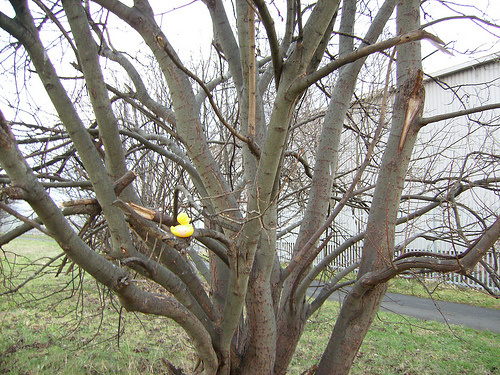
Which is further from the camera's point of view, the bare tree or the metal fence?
the metal fence

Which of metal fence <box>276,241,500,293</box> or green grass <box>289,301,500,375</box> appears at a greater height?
metal fence <box>276,241,500,293</box>

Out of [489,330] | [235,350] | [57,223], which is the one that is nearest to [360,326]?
[235,350]

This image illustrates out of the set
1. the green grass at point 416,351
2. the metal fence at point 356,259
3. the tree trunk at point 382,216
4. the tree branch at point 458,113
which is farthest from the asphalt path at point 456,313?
the tree branch at point 458,113

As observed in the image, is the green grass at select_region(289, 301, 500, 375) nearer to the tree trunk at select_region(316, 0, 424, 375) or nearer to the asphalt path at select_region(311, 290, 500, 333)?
the asphalt path at select_region(311, 290, 500, 333)

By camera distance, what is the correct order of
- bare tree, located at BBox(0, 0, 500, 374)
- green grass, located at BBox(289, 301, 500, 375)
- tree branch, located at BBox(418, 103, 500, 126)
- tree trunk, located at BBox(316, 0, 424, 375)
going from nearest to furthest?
bare tree, located at BBox(0, 0, 500, 374) < tree branch, located at BBox(418, 103, 500, 126) < tree trunk, located at BBox(316, 0, 424, 375) < green grass, located at BBox(289, 301, 500, 375)

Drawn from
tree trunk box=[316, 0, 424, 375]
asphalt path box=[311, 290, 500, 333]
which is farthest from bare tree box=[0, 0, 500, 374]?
asphalt path box=[311, 290, 500, 333]

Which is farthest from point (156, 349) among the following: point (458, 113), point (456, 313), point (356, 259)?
point (456, 313)

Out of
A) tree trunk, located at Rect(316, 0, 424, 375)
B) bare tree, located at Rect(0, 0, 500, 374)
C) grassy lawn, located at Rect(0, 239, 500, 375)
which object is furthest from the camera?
grassy lawn, located at Rect(0, 239, 500, 375)

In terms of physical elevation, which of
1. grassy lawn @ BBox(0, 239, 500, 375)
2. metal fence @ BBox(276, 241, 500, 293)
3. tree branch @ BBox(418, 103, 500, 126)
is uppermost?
tree branch @ BBox(418, 103, 500, 126)

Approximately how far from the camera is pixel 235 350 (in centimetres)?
288

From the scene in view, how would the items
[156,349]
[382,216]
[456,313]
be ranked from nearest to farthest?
[382,216] → [156,349] → [456,313]

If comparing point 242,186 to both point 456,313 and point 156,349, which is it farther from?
point 456,313

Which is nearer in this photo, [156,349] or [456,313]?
[156,349]

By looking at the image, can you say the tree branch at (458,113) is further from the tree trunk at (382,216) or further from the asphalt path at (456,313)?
the asphalt path at (456,313)
